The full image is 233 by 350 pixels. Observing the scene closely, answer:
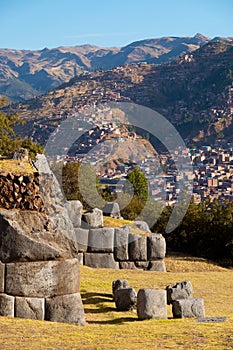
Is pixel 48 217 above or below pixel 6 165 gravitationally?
below

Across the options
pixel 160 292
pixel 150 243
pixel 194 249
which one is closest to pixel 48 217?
pixel 160 292

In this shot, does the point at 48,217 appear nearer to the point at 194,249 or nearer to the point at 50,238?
the point at 50,238

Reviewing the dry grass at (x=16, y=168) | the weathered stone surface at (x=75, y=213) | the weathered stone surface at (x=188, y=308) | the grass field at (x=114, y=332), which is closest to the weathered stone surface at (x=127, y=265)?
the weathered stone surface at (x=75, y=213)

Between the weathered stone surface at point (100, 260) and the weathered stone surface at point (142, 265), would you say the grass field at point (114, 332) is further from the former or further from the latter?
the weathered stone surface at point (142, 265)

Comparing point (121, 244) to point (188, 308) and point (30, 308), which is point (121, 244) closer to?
point (188, 308)

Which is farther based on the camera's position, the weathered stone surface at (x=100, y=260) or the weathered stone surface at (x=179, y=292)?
the weathered stone surface at (x=100, y=260)

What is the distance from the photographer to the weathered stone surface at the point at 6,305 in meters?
14.2

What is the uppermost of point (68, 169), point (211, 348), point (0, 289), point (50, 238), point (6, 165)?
point (68, 169)

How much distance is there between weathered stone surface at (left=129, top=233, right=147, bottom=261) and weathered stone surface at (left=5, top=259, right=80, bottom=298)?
15529 millimetres

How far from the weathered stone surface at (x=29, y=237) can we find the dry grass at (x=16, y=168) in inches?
57.7

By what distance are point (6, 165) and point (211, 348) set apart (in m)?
7.50

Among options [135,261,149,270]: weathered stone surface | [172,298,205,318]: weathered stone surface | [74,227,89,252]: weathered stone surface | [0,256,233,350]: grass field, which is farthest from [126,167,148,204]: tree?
[172,298,205,318]: weathered stone surface

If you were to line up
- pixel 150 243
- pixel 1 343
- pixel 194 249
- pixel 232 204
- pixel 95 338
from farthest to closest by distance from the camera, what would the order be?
pixel 232 204, pixel 194 249, pixel 150 243, pixel 95 338, pixel 1 343

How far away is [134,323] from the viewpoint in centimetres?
1648
